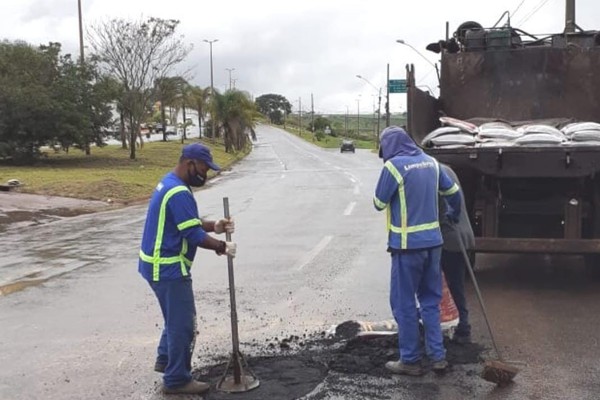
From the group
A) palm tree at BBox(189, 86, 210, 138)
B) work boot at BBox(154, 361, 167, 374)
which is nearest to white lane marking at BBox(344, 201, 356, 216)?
work boot at BBox(154, 361, 167, 374)

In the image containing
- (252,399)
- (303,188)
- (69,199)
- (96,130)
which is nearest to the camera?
(252,399)

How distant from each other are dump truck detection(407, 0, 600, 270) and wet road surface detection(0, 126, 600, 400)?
0.71 meters

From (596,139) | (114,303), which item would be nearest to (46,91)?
(114,303)

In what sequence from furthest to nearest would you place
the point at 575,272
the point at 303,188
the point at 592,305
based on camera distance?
the point at 303,188
the point at 575,272
the point at 592,305

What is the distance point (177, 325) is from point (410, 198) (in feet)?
5.86

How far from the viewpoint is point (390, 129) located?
17.0 ft

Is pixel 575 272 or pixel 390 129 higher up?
pixel 390 129

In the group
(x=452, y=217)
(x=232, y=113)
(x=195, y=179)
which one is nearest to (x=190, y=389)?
(x=195, y=179)

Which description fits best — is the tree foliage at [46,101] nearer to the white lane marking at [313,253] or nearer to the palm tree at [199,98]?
the white lane marking at [313,253]

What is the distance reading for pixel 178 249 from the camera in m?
4.56

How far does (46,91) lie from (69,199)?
47.1ft

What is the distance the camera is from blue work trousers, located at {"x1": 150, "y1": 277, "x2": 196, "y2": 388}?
4.59 m

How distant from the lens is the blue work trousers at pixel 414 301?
497 cm

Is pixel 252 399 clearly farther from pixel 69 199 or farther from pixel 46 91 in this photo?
pixel 46 91
